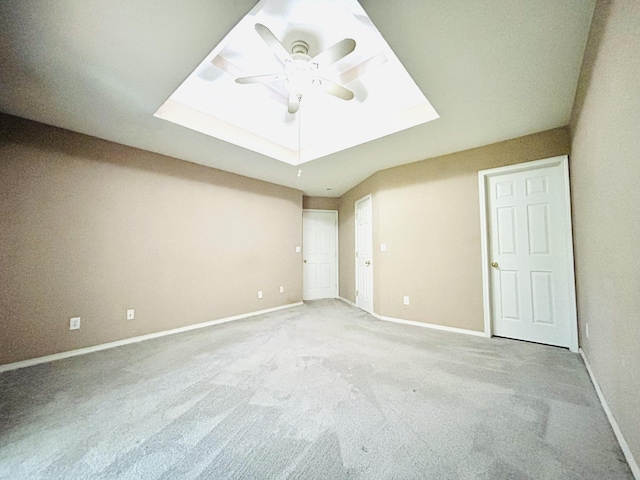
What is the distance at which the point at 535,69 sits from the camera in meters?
1.63

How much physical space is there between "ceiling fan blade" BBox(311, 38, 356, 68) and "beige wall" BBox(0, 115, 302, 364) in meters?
2.41

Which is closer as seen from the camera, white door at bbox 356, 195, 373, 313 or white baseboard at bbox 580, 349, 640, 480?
white baseboard at bbox 580, 349, 640, 480

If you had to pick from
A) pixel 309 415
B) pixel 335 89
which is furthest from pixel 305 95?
pixel 309 415

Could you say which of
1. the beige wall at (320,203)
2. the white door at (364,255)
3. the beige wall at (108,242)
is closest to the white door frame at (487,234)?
the white door at (364,255)

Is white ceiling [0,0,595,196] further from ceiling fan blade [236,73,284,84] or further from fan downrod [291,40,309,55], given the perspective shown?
fan downrod [291,40,309,55]

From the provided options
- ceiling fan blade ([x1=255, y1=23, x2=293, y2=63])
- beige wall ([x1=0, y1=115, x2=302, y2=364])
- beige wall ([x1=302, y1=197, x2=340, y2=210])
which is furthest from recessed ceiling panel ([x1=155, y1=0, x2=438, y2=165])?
beige wall ([x1=302, y1=197, x2=340, y2=210])

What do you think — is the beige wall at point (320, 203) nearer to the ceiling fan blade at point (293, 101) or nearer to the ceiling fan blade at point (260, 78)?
the ceiling fan blade at point (293, 101)

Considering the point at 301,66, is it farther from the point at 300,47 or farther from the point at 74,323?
the point at 74,323

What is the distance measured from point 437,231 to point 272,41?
2.74 metres

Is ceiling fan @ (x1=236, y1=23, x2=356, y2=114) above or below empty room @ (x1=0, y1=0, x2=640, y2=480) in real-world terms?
above

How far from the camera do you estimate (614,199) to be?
3.90 ft

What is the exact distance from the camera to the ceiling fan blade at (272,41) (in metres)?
1.51

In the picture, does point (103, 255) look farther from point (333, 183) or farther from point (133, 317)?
point (333, 183)

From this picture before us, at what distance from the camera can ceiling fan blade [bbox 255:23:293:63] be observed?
151cm
